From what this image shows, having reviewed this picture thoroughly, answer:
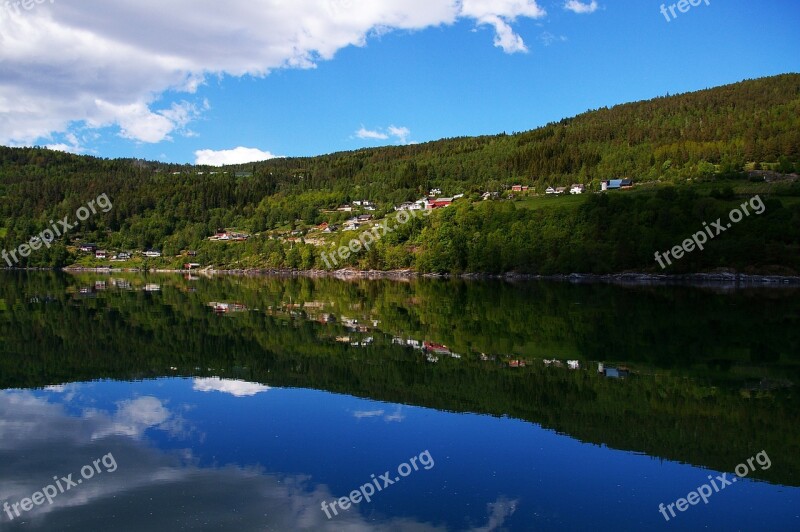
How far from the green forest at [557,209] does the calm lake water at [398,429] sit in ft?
219

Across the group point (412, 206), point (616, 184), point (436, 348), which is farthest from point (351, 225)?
point (436, 348)

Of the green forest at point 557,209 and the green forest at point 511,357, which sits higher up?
the green forest at point 557,209

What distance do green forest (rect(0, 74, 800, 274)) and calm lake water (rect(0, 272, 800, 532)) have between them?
6665 cm

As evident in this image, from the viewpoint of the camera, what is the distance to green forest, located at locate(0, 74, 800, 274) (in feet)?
313

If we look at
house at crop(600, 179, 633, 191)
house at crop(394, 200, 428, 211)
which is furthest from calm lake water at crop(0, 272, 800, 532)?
house at crop(394, 200, 428, 211)

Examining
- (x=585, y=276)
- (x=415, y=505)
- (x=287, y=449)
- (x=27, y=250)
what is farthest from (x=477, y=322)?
(x=27, y=250)

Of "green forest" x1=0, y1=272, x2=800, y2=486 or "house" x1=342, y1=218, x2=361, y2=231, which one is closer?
"green forest" x1=0, y1=272, x2=800, y2=486

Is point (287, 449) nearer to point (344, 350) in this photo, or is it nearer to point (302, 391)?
point (302, 391)

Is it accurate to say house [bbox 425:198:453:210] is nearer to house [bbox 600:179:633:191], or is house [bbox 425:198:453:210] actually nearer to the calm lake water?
house [bbox 600:179:633:191]

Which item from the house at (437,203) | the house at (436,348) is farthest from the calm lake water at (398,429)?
the house at (437,203)

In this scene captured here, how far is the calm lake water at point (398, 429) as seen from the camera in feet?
34.7

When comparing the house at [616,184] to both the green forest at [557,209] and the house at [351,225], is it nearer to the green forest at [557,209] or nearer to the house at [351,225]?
the green forest at [557,209]

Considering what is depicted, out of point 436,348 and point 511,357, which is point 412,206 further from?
point 511,357

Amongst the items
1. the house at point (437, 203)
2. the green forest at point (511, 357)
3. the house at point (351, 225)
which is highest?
the house at point (437, 203)
